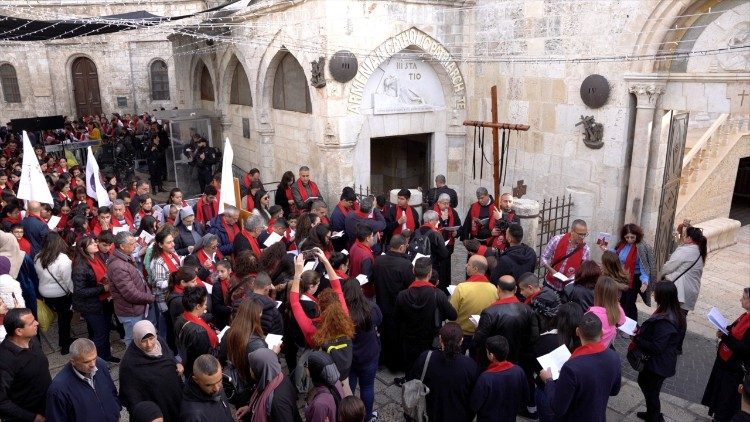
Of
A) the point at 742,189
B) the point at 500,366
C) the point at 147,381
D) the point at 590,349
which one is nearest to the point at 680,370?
the point at 590,349

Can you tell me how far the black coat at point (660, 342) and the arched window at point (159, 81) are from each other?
23418mm

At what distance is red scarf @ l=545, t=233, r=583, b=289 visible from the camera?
6168mm

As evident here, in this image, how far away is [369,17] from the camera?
963 centimetres

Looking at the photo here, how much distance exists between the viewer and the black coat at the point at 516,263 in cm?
548

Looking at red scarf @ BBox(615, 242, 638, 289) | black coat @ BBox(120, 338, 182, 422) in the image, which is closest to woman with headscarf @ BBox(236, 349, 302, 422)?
black coat @ BBox(120, 338, 182, 422)

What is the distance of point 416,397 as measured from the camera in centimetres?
377

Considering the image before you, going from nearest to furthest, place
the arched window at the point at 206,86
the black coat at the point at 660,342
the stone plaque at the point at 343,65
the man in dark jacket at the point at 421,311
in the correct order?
the black coat at the point at 660,342
the man in dark jacket at the point at 421,311
the stone plaque at the point at 343,65
the arched window at the point at 206,86

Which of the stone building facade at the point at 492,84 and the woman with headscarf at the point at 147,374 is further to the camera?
the stone building facade at the point at 492,84

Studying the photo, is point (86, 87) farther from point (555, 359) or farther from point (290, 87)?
point (555, 359)

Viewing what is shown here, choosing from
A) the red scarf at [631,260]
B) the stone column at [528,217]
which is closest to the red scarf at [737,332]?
the red scarf at [631,260]

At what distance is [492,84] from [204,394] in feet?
28.6

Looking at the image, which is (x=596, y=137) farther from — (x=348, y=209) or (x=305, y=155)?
(x=305, y=155)

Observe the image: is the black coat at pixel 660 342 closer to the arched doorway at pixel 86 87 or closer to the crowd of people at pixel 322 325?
the crowd of people at pixel 322 325

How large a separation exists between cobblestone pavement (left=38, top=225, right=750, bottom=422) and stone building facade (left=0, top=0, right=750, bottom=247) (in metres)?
1.47
